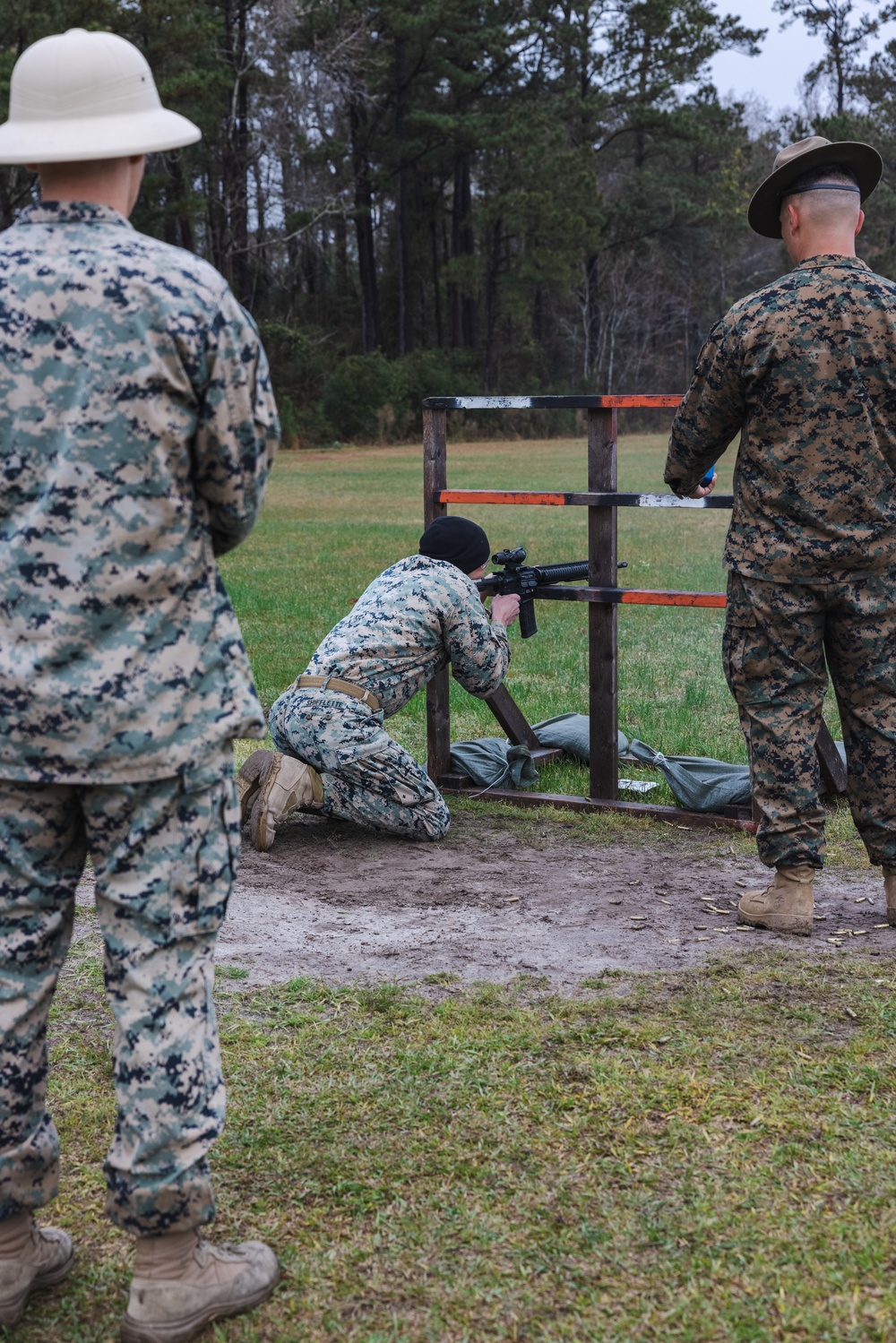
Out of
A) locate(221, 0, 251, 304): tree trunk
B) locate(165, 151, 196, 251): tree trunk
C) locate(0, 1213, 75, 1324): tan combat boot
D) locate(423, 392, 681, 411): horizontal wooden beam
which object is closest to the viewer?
locate(0, 1213, 75, 1324): tan combat boot

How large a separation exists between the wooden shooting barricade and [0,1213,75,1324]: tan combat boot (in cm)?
356

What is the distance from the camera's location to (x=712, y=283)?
170 ft

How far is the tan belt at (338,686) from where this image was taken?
5312mm

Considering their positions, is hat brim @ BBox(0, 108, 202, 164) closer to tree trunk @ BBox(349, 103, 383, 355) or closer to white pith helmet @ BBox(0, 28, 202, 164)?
white pith helmet @ BBox(0, 28, 202, 164)

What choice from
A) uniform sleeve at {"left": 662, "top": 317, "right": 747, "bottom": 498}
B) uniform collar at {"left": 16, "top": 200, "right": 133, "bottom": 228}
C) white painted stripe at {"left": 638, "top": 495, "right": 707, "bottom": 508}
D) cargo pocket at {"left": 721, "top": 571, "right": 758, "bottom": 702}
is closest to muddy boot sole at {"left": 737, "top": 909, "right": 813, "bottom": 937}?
cargo pocket at {"left": 721, "top": 571, "right": 758, "bottom": 702}

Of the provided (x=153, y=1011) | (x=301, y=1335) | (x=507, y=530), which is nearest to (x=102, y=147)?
(x=153, y=1011)

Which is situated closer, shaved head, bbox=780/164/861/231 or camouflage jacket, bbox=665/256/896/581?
camouflage jacket, bbox=665/256/896/581

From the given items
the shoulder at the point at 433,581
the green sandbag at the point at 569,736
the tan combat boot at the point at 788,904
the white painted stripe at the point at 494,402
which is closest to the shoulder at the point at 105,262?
the tan combat boot at the point at 788,904

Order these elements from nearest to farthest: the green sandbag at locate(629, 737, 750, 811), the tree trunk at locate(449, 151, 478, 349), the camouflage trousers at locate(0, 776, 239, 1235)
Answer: the camouflage trousers at locate(0, 776, 239, 1235) < the green sandbag at locate(629, 737, 750, 811) < the tree trunk at locate(449, 151, 478, 349)

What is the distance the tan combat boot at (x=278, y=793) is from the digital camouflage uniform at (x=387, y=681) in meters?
0.10

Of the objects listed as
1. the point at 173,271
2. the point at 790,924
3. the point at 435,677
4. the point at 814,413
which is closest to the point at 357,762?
the point at 435,677

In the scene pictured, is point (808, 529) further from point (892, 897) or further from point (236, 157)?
point (236, 157)

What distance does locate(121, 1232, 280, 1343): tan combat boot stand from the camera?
7.61 feet

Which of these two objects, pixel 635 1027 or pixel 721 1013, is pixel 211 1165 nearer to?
pixel 635 1027
